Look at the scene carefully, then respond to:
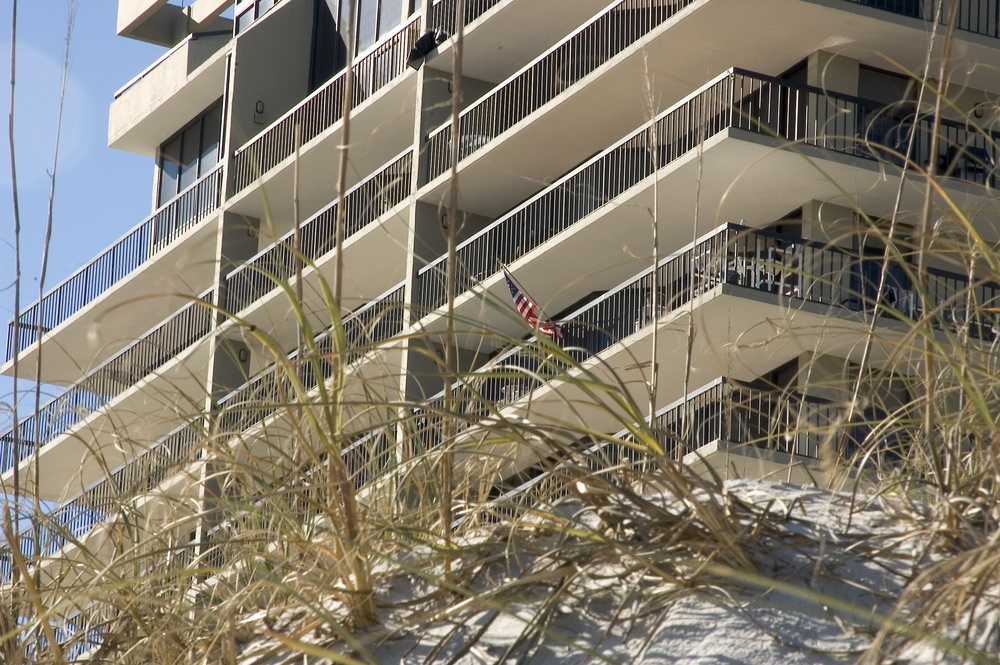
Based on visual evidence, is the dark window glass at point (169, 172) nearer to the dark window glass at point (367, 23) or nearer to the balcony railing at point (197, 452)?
the dark window glass at point (367, 23)

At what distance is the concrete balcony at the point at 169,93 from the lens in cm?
3005

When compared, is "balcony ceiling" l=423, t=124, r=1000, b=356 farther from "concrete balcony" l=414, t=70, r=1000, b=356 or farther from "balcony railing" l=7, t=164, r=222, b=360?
"balcony railing" l=7, t=164, r=222, b=360

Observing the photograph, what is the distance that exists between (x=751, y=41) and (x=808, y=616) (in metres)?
18.4

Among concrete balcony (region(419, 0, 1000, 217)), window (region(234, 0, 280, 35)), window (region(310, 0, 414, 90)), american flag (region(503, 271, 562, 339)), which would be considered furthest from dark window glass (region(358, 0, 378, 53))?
american flag (region(503, 271, 562, 339))

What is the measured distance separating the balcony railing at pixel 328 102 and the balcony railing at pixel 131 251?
1101 millimetres

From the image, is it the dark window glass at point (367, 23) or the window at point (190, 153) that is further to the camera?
the window at point (190, 153)

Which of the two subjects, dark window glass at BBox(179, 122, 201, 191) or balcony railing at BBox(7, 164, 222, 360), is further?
dark window glass at BBox(179, 122, 201, 191)

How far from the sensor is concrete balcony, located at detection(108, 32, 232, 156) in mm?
30047

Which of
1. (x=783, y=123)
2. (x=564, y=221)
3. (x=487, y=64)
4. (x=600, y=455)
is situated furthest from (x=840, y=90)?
(x=600, y=455)

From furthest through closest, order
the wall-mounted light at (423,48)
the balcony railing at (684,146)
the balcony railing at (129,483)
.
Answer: the wall-mounted light at (423,48), the balcony railing at (684,146), the balcony railing at (129,483)

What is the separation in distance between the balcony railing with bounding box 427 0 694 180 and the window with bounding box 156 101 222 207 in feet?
28.4

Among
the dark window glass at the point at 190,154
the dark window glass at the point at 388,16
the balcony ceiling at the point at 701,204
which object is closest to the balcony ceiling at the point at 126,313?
the dark window glass at the point at 190,154

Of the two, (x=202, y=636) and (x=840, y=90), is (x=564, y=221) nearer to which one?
(x=840, y=90)

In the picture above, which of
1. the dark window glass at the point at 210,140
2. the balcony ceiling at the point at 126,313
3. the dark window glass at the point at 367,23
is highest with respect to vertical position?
the dark window glass at the point at 367,23
